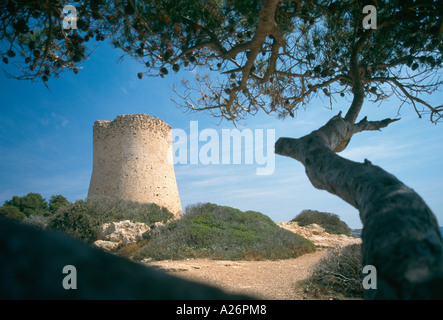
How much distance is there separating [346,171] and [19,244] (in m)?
2.50

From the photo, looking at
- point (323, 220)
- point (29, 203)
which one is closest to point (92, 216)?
point (323, 220)

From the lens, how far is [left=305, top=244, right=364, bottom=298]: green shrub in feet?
13.9

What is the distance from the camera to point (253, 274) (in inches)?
222

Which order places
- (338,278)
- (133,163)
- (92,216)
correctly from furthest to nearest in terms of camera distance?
1. (133,163)
2. (92,216)
3. (338,278)

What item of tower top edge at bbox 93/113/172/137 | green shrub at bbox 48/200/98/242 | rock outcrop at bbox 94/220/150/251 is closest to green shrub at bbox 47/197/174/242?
green shrub at bbox 48/200/98/242

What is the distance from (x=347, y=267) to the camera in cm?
466

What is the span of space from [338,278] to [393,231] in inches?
133

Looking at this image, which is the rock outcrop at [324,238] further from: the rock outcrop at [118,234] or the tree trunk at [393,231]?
the rock outcrop at [118,234]

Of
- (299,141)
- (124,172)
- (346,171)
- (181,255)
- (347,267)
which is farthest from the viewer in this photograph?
(124,172)

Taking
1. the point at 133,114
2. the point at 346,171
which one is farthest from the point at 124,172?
the point at 346,171

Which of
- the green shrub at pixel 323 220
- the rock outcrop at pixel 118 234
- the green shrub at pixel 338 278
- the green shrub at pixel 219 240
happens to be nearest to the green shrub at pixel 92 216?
the rock outcrop at pixel 118 234

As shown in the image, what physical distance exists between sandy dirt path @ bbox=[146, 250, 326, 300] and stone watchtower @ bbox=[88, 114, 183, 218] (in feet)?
32.3

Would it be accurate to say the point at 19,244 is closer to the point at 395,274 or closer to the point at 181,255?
the point at 395,274

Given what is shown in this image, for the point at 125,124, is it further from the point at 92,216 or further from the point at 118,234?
the point at 118,234
